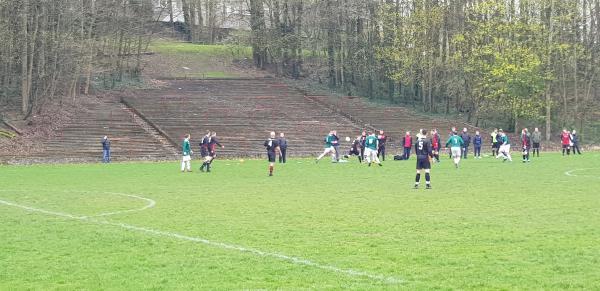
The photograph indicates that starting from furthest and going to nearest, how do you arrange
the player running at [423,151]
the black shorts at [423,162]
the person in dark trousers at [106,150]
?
1. the person in dark trousers at [106,150]
2. the black shorts at [423,162]
3. the player running at [423,151]

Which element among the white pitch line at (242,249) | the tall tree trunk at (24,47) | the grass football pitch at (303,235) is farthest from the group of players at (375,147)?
the tall tree trunk at (24,47)

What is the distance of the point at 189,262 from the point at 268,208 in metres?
7.33

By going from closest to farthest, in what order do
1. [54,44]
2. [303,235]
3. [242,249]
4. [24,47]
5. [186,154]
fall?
[242,249], [303,235], [186,154], [24,47], [54,44]

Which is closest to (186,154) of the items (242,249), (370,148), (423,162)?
(370,148)

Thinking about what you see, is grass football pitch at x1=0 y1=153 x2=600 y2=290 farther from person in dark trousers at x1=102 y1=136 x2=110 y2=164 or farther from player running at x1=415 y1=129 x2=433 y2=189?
person in dark trousers at x1=102 y1=136 x2=110 y2=164

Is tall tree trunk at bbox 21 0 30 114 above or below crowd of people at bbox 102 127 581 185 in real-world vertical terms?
above

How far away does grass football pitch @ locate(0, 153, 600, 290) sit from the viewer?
1057 centimetres

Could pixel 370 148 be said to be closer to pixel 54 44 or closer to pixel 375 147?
pixel 375 147

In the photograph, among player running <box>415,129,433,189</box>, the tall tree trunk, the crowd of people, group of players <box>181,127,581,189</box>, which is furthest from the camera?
the tall tree trunk

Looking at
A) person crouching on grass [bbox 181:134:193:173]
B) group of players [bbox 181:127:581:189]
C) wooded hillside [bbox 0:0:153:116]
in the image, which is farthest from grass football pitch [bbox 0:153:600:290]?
wooded hillside [bbox 0:0:153:116]

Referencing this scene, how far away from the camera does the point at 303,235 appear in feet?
47.1

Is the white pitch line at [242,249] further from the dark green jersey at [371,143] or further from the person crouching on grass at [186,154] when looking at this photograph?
the dark green jersey at [371,143]

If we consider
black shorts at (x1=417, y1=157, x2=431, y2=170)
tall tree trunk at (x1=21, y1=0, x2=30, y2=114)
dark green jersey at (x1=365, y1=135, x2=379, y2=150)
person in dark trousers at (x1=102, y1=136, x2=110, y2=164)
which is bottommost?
person in dark trousers at (x1=102, y1=136, x2=110, y2=164)

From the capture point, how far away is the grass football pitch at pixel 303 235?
10570 millimetres
